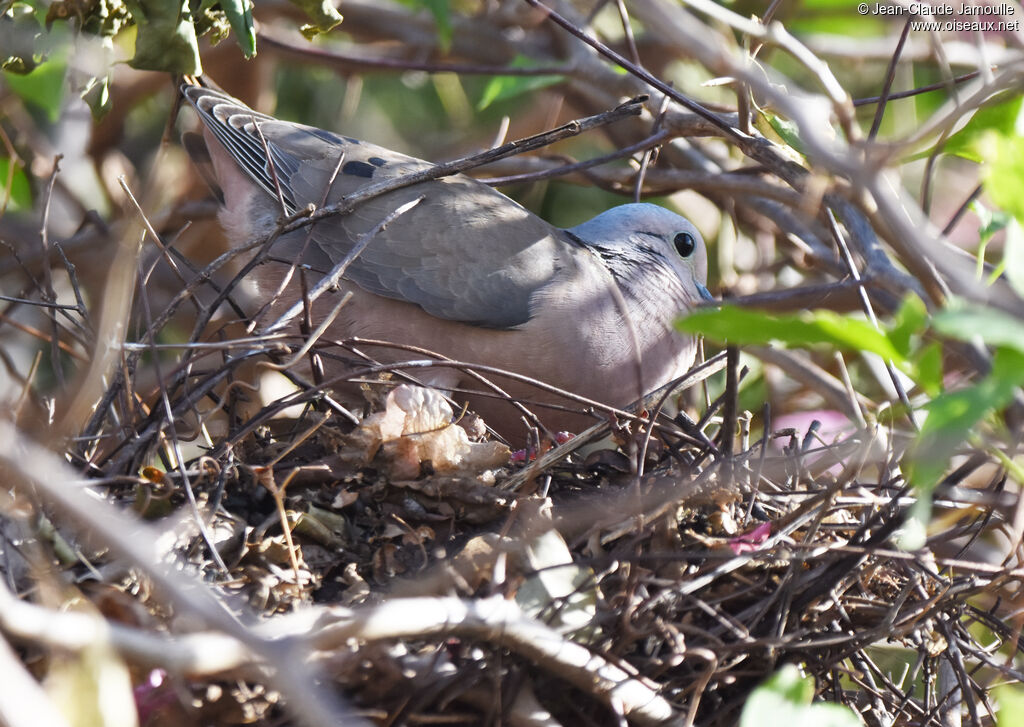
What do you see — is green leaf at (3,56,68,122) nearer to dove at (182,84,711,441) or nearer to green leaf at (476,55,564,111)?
dove at (182,84,711,441)

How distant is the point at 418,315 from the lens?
2.66 metres

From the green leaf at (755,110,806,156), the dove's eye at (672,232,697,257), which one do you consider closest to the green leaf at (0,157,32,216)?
the dove's eye at (672,232,697,257)

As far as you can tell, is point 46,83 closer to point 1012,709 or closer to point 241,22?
point 241,22

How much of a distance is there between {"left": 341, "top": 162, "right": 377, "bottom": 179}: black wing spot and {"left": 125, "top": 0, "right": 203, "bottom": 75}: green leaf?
66 centimetres

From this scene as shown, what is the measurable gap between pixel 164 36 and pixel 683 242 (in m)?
1.63

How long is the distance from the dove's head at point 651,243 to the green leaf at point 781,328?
5.90ft

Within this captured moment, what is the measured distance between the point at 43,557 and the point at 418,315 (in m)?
1.28

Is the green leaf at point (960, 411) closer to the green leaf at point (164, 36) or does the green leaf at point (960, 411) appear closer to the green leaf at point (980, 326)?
the green leaf at point (980, 326)

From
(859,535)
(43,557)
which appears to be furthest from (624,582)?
(43,557)

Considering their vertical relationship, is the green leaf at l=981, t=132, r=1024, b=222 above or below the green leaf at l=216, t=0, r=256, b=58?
above

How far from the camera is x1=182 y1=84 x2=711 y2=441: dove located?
8.47 ft

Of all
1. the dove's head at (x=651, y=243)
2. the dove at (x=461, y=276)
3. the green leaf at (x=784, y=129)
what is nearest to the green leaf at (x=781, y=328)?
the green leaf at (x=784, y=129)

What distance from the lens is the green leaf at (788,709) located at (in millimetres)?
1193

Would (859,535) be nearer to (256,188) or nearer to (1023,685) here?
(1023,685)
